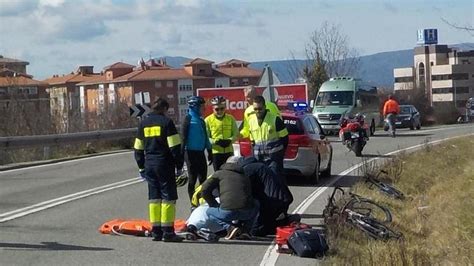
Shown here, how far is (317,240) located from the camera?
10.8 m

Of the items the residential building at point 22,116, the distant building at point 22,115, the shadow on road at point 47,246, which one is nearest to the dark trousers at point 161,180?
the shadow on road at point 47,246

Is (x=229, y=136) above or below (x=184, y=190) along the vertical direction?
above

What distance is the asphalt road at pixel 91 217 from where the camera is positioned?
10570 mm

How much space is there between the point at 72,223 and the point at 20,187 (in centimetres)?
558

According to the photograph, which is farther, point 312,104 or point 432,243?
point 312,104

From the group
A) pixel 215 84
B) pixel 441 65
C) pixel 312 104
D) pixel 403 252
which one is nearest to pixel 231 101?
pixel 312 104

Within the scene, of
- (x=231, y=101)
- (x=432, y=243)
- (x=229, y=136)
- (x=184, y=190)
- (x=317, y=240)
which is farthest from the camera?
(x=231, y=101)

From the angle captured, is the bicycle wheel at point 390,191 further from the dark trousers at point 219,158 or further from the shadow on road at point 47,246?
the shadow on road at point 47,246

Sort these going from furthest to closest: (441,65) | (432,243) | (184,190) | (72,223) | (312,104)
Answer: (441,65)
(312,104)
(184,190)
(72,223)
(432,243)

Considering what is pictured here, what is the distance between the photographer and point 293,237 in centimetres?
1084

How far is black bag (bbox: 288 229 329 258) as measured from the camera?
34.9 feet

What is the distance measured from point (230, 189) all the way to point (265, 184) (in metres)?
0.67

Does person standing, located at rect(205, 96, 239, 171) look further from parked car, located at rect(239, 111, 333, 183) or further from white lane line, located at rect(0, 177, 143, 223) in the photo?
parked car, located at rect(239, 111, 333, 183)

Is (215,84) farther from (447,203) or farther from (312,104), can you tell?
(447,203)
